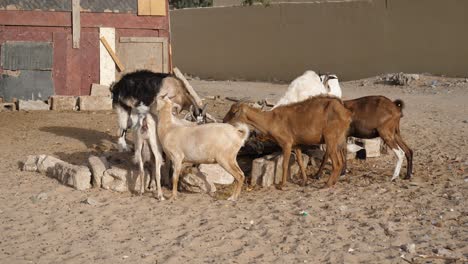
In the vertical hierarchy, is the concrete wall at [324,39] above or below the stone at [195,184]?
above

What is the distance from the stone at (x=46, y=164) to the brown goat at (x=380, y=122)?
3.67 m

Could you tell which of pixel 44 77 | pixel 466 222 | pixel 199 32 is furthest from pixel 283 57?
pixel 466 222

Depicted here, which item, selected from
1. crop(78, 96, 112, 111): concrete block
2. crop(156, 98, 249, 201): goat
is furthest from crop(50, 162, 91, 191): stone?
crop(78, 96, 112, 111): concrete block

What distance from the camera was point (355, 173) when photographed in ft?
30.6

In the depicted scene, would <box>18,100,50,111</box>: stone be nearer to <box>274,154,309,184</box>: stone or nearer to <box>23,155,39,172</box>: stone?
<box>23,155,39,172</box>: stone

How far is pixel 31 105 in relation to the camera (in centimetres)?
1577

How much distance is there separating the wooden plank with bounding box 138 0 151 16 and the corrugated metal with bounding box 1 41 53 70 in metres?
2.31

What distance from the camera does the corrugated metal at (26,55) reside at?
626 inches

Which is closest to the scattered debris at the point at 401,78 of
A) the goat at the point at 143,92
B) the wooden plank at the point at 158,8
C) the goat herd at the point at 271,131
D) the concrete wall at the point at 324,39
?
the concrete wall at the point at 324,39

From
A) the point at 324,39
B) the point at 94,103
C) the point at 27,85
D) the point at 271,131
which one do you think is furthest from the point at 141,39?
the point at 324,39

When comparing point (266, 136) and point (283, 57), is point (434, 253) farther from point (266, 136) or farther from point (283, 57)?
point (283, 57)

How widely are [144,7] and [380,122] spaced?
30.2ft

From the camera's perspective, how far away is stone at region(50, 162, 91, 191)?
8.63m

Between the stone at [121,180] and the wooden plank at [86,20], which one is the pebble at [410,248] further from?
the wooden plank at [86,20]
